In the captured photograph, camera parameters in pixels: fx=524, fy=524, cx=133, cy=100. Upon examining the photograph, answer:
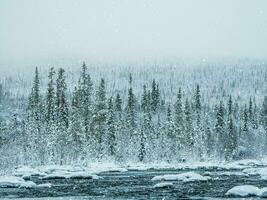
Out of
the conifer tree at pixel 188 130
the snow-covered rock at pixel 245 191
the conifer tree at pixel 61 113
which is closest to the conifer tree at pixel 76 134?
the conifer tree at pixel 61 113

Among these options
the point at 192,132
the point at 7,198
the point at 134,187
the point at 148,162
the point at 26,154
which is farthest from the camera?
the point at 192,132

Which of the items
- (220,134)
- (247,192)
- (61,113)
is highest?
(61,113)

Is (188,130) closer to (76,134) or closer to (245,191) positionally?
(76,134)

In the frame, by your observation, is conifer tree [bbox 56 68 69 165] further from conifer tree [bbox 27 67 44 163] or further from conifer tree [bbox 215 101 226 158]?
conifer tree [bbox 215 101 226 158]

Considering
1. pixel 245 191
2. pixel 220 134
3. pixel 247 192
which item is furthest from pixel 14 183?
pixel 220 134

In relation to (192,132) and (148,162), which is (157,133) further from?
(148,162)

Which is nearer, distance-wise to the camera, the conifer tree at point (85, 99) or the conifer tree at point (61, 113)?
the conifer tree at point (61, 113)

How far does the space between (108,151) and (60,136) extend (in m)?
10.6

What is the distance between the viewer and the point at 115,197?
36.7 m

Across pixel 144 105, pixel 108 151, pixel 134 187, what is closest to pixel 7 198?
pixel 134 187

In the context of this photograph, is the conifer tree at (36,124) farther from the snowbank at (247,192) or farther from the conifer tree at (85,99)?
the snowbank at (247,192)

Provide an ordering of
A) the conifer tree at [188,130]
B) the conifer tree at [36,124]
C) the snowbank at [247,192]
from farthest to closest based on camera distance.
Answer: the conifer tree at [188,130], the conifer tree at [36,124], the snowbank at [247,192]

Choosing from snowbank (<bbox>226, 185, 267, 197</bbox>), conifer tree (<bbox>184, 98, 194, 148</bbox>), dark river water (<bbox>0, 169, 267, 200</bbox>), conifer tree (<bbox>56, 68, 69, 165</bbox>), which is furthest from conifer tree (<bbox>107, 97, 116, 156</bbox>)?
snowbank (<bbox>226, 185, 267, 197</bbox>)

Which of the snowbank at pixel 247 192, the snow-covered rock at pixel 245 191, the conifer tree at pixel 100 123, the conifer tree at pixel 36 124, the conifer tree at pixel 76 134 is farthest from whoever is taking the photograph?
the conifer tree at pixel 100 123
